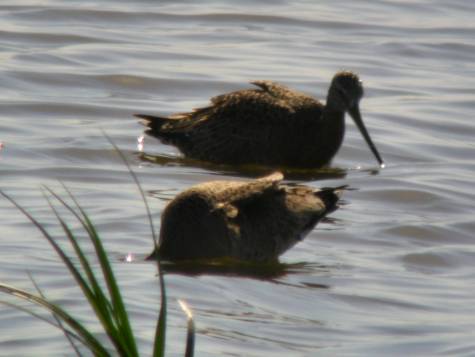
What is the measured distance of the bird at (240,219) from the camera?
31.1ft

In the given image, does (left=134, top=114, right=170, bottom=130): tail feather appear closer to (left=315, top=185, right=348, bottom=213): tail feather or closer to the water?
the water

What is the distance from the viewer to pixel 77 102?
1484 cm

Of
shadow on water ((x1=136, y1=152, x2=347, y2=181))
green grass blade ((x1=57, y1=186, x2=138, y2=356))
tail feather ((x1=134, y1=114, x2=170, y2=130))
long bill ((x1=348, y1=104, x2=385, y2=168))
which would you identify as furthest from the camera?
tail feather ((x1=134, y1=114, x2=170, y2=130))

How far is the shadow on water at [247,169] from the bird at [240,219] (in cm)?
251

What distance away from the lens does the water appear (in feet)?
27.5

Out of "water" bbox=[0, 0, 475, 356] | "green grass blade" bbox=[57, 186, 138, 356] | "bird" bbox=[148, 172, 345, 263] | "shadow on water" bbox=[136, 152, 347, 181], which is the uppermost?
"green grass blade" bbox=[57, 186, 138, 356]

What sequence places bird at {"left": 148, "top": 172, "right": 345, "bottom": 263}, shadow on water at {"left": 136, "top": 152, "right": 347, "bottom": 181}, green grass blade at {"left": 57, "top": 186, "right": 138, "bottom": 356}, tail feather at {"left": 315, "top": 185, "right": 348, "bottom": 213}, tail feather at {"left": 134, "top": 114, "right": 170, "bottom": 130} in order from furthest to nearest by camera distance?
tail feather at {"left": 134, "top": 114, "right": 170, "bottom": 130}
shadow on water at {"left": 136, "top": 152, "right": 347, "bottom": 181}
tail feather at {"left": 315, "top": 185, "right": 348, "bottom": 213}
bird at {"left": 148, "top": 172, "right": 345, "bottom": 263}
green grass blade at {"left": 57, "top": 186, "right": 138, "bottom": 356}

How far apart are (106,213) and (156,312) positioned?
104 inches

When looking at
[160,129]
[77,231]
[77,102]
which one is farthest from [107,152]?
[77,231]

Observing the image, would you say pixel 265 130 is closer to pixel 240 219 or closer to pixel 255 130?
pixel 255 130

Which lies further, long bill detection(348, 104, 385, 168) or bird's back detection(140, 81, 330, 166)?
long bill detection(348, 104, 385, 168)

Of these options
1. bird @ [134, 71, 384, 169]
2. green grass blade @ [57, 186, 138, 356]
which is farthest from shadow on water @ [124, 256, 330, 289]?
green grass blade @ [57, 186, 138, 356]

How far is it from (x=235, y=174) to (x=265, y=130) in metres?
0.42

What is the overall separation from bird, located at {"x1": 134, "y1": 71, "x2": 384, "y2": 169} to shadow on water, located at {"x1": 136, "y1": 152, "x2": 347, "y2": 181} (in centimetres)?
5
